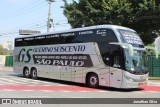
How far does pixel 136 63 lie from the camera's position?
20.9m

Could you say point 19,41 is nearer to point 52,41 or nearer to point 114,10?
point 52,41

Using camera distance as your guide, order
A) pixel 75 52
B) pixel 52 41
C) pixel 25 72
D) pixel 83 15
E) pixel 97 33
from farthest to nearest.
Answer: pixel 83 15
pixel 25 72
pixel 52 41
pixel 75 52
pixel 97 33

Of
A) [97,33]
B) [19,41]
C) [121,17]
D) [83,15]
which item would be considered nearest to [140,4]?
[121,17]

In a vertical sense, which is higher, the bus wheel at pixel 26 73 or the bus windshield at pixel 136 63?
the bus windshield at pixel 136 63

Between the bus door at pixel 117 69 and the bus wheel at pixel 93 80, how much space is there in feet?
4.37

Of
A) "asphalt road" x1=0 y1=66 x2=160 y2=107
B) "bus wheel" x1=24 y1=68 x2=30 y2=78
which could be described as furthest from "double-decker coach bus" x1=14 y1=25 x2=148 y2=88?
"bus wheel" x1=24 y1=68 x2=30 y2=78

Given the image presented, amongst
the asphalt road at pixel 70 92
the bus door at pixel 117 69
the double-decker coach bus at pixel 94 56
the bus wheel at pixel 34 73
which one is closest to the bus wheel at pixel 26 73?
the bus wheel at pixel 34 73

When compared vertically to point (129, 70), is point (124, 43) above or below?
above

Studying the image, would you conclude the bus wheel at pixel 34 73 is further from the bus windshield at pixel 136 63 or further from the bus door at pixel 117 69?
the bus windshield at pixel 136 63

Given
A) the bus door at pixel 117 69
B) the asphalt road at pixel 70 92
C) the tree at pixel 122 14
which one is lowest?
the asphalt road at pixel 70 92

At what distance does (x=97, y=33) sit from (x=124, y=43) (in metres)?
2.10

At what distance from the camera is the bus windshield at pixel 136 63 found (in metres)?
20.3

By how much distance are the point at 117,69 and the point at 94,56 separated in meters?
2.12

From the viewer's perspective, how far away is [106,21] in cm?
3669
